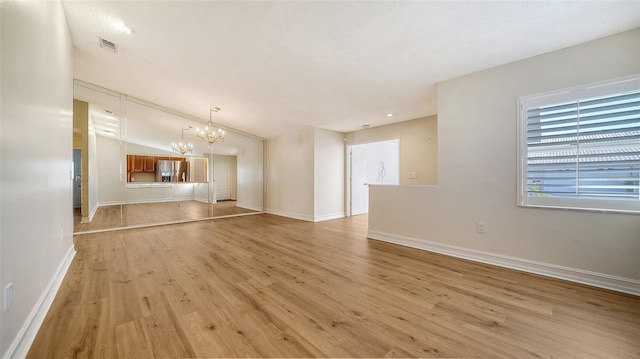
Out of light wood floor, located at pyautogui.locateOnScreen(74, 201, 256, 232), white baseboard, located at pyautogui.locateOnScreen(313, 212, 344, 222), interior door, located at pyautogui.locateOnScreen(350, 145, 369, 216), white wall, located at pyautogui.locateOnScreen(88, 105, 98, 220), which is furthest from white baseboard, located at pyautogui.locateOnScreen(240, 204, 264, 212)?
white wall, located at pyautogui.locateOnScreen(88, 105, 98, 220)

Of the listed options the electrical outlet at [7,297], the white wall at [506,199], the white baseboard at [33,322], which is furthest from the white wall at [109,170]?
the white wall at [506,199]

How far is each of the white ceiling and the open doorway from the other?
2.49m

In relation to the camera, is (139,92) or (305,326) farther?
(139,92)

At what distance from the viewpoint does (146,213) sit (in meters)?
5.52

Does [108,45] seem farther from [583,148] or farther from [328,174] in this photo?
[583,148]

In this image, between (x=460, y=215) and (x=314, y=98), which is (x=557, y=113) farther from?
(x=314, y=98)

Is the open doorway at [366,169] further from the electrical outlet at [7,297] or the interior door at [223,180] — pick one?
the electrical outlet at [7,297]

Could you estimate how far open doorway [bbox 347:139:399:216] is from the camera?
6695mm

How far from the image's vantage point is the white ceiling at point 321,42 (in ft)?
6.92

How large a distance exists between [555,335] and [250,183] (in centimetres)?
735

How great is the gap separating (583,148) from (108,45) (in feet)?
20.0

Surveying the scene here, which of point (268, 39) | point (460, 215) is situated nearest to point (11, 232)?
point (268, 39)

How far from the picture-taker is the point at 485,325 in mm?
1703

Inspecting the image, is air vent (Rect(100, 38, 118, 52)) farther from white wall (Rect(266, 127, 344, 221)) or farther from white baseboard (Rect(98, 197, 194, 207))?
white wall (Rect(266, 127, 344, 221))
